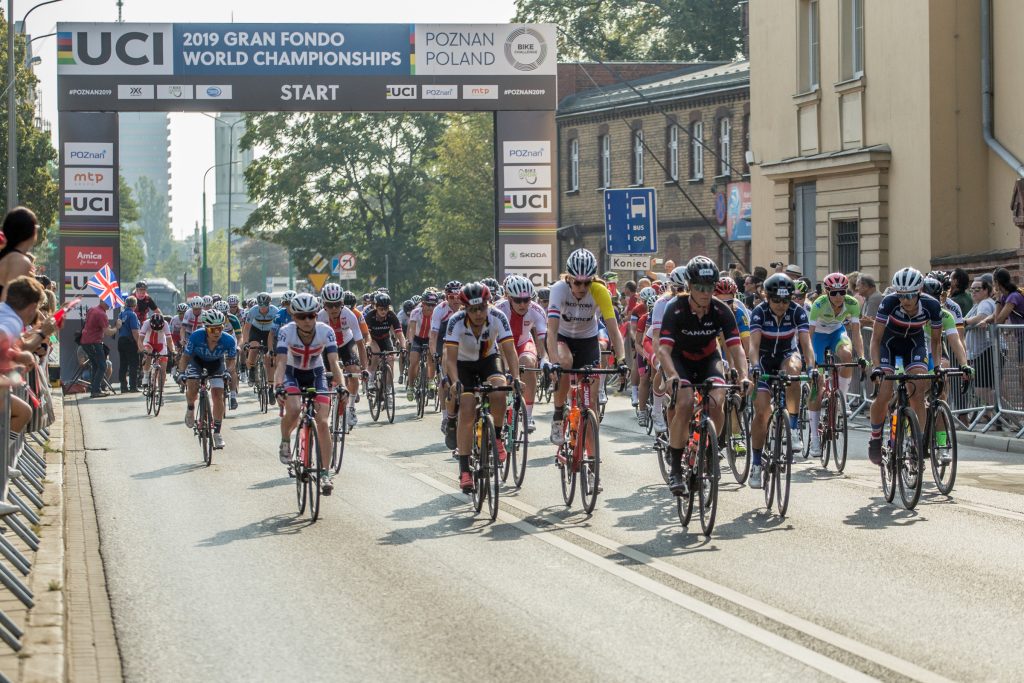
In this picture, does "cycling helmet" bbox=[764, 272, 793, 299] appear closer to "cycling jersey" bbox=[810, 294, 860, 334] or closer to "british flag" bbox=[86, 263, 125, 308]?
"cycling jersey" bbox=[810, 294, 860, 334]

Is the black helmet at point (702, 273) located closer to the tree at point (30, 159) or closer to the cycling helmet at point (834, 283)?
the cycling helmet at point (834, 283)

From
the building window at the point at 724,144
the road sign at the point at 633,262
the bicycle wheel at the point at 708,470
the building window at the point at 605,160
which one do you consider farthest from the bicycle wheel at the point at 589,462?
the building window at the point at 605,160

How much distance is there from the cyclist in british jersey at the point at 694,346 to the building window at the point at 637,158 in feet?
141

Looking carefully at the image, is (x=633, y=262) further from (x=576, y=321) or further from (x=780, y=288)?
(x=780, y=288)

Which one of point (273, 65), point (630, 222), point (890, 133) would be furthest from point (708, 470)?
point (273, 65)

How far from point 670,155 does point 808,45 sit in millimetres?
21869

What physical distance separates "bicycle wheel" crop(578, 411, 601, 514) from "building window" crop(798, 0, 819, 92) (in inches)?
773

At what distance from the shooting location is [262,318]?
938 inches

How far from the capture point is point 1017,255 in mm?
22531

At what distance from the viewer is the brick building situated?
160 ft

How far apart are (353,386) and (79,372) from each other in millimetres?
17953

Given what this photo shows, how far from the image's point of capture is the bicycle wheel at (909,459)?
38.9 ft

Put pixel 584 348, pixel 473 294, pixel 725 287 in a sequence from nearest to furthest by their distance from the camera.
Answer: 1. pixel 473 294
2. pixel 725 287
3. pixel 584 348

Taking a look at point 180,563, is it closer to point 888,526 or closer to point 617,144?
point 888,526
